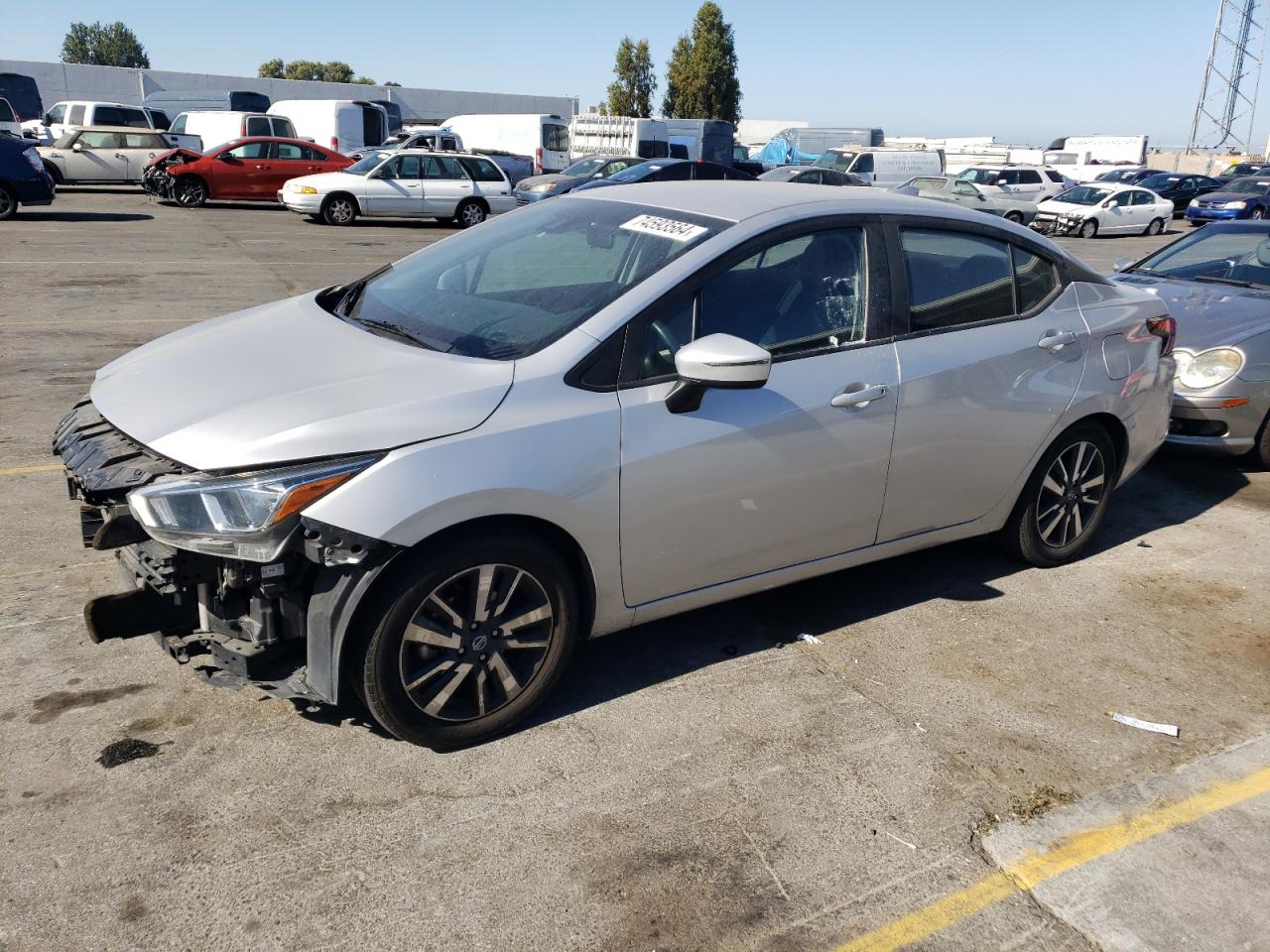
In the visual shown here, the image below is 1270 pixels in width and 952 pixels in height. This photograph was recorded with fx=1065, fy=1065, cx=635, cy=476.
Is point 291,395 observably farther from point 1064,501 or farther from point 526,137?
point 526,137

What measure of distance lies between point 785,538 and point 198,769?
2138 millimetres

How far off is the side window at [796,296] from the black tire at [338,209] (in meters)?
18.9

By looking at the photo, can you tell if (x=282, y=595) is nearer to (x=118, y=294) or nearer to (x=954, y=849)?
(x=954, y=849)

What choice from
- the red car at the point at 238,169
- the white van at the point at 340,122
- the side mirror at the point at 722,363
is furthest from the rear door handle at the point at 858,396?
the white van at the point at 340,122

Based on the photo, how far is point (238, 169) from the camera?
23484mm

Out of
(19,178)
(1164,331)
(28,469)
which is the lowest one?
(28,469)

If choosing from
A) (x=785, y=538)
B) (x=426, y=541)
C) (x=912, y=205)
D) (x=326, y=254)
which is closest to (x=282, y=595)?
(x=426, y=541)

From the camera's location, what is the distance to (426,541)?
3.16 meters

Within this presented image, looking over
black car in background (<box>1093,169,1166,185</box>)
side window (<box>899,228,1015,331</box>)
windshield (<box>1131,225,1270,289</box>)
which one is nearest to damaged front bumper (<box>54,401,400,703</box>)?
side window (<box>899,228,1015,331</box>)

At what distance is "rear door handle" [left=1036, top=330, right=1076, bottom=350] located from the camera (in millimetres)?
4637

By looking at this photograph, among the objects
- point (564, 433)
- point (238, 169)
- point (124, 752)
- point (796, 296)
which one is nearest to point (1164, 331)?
point (796, 296)

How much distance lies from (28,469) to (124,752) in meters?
3.15

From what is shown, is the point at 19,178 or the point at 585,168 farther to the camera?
the point at 585,168

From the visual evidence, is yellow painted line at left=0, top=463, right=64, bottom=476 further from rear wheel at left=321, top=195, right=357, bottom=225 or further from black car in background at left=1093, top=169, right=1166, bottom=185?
black car in background at left=1093, top=169, right=1166, bottom=185
